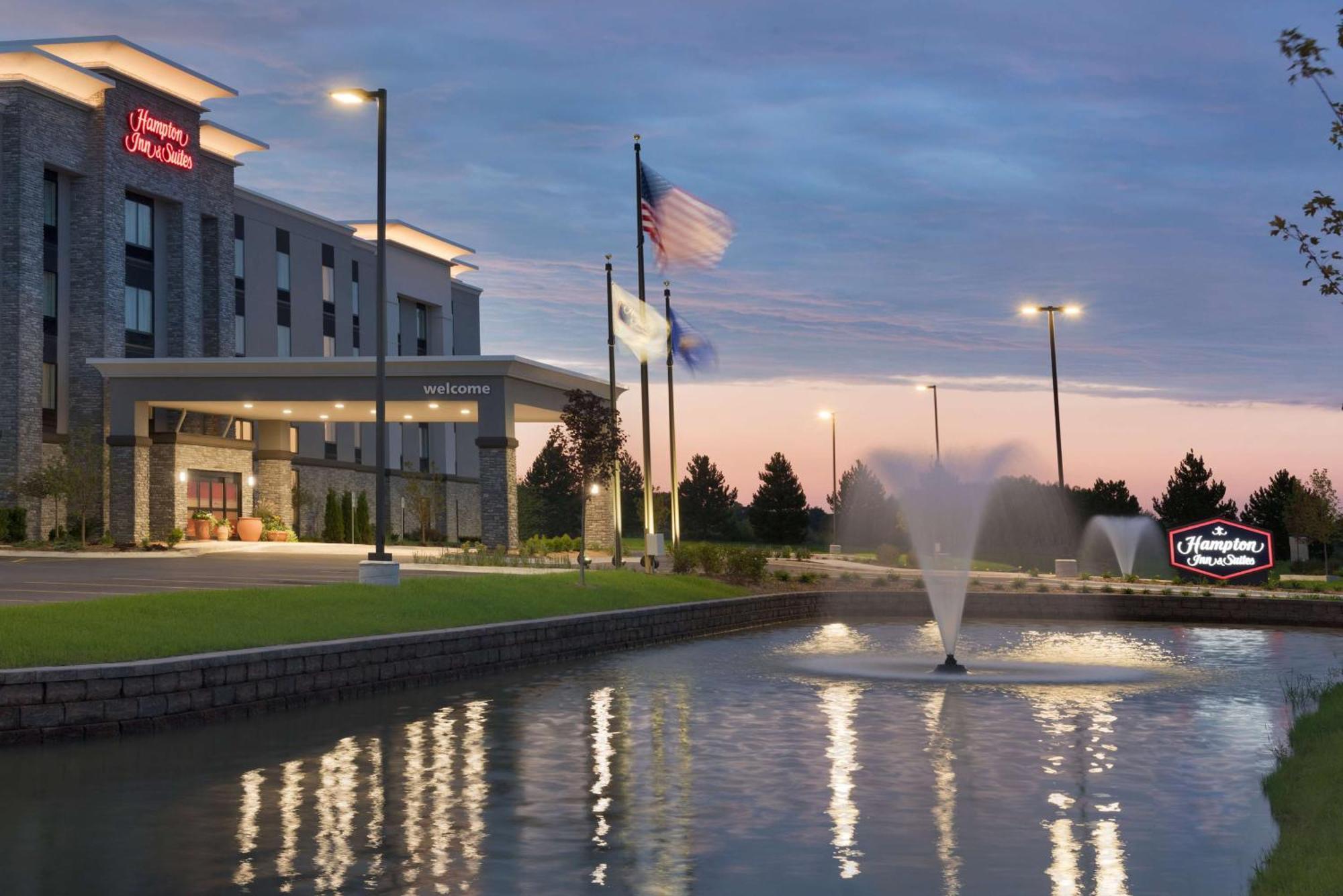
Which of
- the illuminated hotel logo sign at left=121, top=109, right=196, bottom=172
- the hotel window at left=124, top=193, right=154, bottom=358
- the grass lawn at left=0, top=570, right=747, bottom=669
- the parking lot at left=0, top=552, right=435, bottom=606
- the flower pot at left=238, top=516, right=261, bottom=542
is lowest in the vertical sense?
the grass lawn at left=0, top=570, right=747, bottom=669

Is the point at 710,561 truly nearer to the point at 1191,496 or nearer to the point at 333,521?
the point at 333,521

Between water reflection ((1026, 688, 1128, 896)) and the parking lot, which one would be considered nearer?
water reflection ((1026, 688, 1128, 896))

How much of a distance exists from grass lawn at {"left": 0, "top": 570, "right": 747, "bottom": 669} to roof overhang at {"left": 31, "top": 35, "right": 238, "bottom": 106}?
1434 inches

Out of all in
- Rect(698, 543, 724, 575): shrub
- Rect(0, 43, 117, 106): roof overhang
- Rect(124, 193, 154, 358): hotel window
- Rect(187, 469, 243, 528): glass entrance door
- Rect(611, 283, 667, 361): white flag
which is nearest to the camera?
Rect(611, 283, 667, 361): white flag

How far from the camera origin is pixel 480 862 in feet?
31.3

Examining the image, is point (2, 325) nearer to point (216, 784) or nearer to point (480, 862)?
point (216, 784)

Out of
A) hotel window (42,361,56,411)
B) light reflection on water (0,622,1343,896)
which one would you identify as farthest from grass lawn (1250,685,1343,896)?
hotel window (42,361,56,411)

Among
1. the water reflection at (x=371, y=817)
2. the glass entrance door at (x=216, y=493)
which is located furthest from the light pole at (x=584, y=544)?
the glass entrance door at (x=216, y=493)

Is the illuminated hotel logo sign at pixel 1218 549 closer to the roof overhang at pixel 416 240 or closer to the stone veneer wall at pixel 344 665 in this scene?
the stone veneer wall at pixel 344 665

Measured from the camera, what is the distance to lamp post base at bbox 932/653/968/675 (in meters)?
22.8

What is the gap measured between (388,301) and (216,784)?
7428 cm

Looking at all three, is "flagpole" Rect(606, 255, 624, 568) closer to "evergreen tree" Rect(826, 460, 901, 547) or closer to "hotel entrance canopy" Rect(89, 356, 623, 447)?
"hotel entrance canopy" Rect(89, 356, 623, 447)

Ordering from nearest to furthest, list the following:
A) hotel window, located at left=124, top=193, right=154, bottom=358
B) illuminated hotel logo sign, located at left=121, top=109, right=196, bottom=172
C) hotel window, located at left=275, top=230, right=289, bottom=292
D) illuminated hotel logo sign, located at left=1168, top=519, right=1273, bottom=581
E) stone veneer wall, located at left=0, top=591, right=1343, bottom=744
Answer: stone veneer wall, located at left=0, top=591, right=1343, bottom=744, illuminated hotel logo sign, located at left=1168, top=519, right=1273, bottom=581, illuminated hotel logo sign, located at left=121, top=109, right=196, bottom=172, hotel window, located at left=124, top=193, right=154, bottom=358, hotel window, located at left=275, top=230, right=289, bottom=292

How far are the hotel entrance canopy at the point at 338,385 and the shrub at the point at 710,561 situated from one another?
32.1 ft
